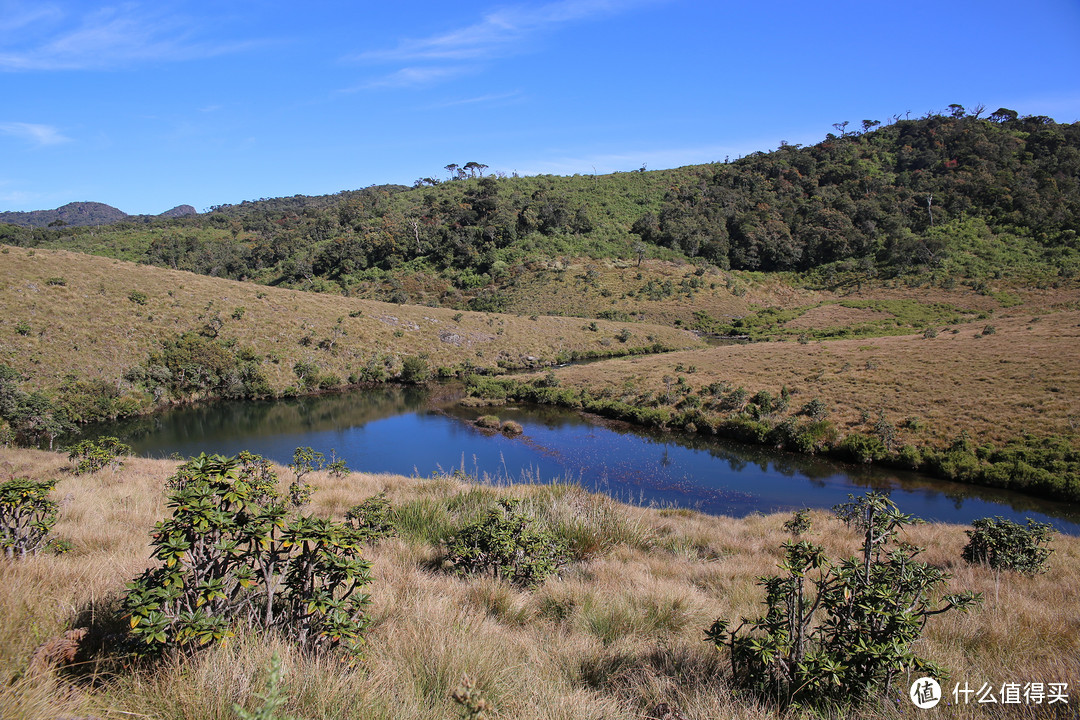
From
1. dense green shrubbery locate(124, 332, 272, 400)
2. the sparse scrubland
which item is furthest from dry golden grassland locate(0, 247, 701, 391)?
dense green shrubbery locate(124, 332, 272, 400)

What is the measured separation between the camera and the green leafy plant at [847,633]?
123 inches

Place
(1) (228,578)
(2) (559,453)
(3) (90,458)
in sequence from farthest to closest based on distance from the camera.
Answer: (2) (559,453), (3) (90,458), (1) (228,578)

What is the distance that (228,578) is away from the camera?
3281 mm

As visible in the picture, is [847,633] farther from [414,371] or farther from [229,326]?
[229,326]

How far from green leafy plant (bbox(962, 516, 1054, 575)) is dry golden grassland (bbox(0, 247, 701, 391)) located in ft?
113

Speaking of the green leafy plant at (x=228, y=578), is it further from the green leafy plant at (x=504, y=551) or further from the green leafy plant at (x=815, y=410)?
the green leafy plant at (x=815, y=410)

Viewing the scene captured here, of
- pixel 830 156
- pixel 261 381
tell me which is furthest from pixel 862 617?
pixel 830 156

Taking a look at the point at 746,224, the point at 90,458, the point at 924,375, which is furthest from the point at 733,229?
the point at 90,458

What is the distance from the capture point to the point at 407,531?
7.75 m

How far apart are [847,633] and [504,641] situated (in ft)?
7.96

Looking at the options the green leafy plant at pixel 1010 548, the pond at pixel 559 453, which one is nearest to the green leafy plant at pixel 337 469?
the pond at pixel 559 453

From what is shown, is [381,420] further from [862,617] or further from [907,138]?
[907,138]

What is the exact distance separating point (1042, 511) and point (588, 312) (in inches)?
1790

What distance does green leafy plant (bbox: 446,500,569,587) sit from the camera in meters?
6.09
